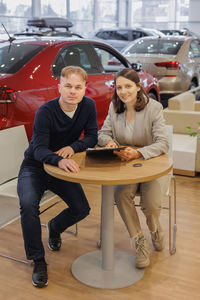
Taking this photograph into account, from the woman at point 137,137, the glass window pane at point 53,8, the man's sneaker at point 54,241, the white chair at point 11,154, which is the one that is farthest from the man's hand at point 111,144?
the glass window pane at point 53,8

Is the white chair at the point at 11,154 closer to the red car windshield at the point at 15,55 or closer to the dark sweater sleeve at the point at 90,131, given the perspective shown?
the dark sweater sleeve at the point at 90,131

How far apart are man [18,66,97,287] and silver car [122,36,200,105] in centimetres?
498

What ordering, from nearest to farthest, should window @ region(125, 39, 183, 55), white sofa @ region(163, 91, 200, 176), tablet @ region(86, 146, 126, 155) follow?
tablet @ region(86, 146, 126, 155) → white sofa @ region(163, 91, 200, 176) → window @ region(125, 39, 183, 55)

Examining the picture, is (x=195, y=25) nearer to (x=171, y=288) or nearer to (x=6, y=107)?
(x=6, y=107)

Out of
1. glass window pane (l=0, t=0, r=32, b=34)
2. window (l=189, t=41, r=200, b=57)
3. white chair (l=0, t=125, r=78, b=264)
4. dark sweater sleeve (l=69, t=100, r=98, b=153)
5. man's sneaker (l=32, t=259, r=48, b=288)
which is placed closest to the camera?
man's sneaker (l=32, t=259, r=48, b=288)

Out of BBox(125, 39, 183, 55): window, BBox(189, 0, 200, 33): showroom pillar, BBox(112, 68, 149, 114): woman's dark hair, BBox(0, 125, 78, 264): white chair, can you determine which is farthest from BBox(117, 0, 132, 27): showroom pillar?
BBox(112, 68, 149, 114): woman's dark hair

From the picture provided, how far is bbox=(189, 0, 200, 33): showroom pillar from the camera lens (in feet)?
63.2

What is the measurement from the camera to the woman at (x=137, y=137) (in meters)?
2.87

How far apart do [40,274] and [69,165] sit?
75 cm

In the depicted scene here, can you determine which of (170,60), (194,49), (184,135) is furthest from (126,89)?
(194,49)

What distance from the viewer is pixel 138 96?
296 cm

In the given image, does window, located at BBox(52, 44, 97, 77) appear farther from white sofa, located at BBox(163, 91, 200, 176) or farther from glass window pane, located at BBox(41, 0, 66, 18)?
glass window pane, located at BBox(41, 0, 66, 18)

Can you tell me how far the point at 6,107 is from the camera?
13.1 feet

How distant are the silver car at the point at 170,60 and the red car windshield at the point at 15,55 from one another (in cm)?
359
